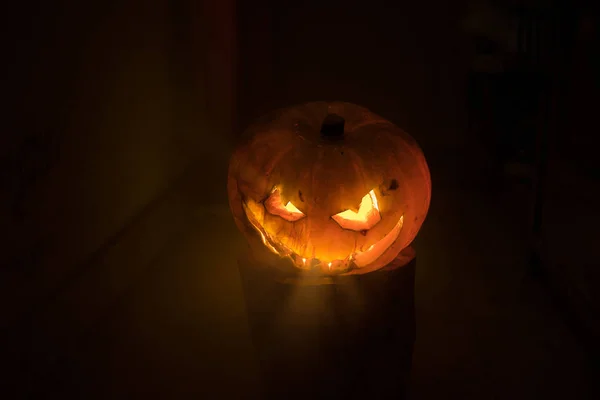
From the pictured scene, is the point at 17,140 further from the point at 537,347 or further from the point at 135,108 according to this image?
the point at 537,347

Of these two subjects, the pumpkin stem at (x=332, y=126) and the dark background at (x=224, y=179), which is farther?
the dark background at (x=224, y=179)

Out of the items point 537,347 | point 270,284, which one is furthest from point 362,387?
point 537,347

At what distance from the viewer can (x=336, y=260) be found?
1342 millimetres

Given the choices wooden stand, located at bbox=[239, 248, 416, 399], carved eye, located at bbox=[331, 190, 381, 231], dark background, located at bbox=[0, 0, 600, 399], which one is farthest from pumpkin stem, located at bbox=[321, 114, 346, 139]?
dark background, located at bbox=[0, 0, 600, 399]

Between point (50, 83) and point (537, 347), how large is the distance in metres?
1.54

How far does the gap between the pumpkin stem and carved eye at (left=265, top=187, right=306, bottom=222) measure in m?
0.18

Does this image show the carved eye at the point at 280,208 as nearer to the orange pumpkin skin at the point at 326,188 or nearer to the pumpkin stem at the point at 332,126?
the orange pumpkin skin at the point at 326,188

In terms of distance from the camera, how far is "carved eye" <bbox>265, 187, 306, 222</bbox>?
1.35 meters

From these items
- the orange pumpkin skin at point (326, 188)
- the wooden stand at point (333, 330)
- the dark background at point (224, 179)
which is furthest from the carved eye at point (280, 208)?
the dark background at point (224, 179)

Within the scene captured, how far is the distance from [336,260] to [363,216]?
0.13 metres

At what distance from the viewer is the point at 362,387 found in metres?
1.35

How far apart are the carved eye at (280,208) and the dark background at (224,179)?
1.61 ft

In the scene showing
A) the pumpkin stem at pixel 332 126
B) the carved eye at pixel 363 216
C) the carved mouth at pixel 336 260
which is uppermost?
the pumpkin stem at pixel 332 126

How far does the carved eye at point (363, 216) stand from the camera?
4.36 feet
